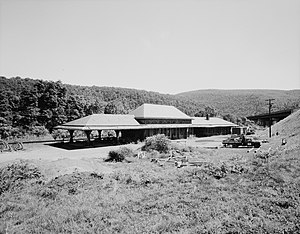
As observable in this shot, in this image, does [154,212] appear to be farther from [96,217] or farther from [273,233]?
[273,233]

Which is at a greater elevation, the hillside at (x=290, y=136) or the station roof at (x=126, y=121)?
the station roof at (x=126, y=121)

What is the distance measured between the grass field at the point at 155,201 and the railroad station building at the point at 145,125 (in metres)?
14.1

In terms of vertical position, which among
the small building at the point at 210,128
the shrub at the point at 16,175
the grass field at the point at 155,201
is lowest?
the small building at the point at 210,128

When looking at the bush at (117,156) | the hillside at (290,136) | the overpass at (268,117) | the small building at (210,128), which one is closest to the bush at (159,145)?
the bush at (117,156)

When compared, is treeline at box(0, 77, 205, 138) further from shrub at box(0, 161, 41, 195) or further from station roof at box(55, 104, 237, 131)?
shrub at box(0, 161, 41, 195)

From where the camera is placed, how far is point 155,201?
910cm

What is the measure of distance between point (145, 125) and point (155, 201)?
23490 mm

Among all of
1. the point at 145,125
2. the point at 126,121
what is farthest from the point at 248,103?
the point at 126,121

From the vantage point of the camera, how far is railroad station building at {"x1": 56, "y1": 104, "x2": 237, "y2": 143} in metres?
27.3

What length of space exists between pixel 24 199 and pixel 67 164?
5.38 m

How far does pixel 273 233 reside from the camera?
6496mm

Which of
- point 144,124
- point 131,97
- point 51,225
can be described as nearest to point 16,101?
point 144,124

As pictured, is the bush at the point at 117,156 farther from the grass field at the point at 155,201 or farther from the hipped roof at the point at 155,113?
the hipped roof at the point at 155,113

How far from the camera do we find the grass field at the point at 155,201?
23.7 feet
